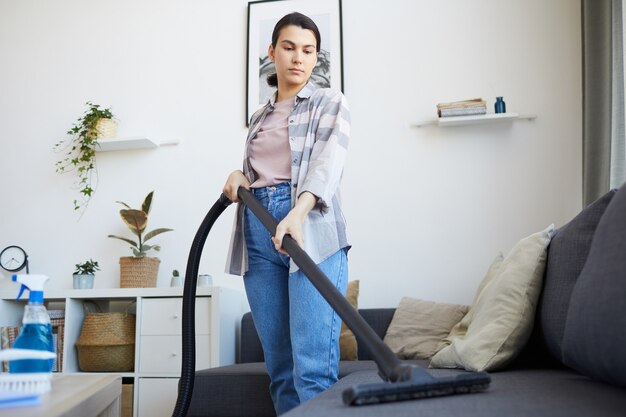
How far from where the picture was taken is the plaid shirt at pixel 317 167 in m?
1.68

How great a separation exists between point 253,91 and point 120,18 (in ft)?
3.37

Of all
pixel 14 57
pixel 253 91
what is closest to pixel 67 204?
pixel 14 57

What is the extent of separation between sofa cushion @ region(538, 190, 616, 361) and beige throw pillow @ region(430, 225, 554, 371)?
55 millimetres

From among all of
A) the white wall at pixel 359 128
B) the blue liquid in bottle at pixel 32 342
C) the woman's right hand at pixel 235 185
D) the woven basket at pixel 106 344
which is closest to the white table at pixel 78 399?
the blue liquid in bottle at pixel 32 342

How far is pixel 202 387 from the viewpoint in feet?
8.51

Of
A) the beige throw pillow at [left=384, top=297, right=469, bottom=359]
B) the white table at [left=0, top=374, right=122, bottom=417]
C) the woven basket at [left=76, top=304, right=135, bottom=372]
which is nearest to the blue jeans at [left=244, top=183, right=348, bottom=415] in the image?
the white table at [left=0, top=374, right=122, bottom=417]

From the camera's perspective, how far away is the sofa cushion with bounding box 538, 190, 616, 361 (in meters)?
1.76

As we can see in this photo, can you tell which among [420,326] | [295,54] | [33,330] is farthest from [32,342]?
[420,326]

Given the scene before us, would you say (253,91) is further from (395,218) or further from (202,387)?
(202,387)

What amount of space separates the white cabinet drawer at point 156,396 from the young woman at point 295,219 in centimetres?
146

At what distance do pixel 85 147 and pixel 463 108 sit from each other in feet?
7.15

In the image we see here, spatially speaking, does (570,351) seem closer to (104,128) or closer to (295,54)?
(295,54)

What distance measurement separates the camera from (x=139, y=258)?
3.51m

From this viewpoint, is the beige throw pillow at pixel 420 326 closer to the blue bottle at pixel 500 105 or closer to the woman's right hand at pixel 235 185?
the blue bottle at pixel 500 105
